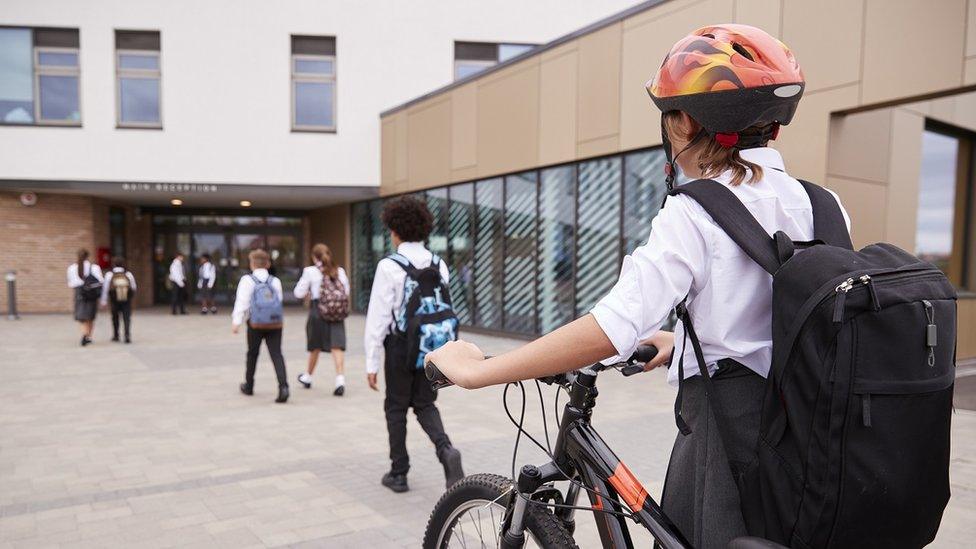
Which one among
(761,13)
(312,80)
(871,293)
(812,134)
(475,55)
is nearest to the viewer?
(871,293)

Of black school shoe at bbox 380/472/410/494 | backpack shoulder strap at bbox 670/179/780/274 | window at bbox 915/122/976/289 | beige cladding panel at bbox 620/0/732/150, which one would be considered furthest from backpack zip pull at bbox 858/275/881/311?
window at bbox 915/122/976/289

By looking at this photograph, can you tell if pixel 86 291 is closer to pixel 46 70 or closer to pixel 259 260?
pixel 259 260

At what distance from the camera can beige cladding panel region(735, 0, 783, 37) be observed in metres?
Answer: 7.56

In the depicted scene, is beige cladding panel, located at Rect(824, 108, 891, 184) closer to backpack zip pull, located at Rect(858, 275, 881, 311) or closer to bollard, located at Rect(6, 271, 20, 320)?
backpack zip pull, located at Rect(858, 275, 881, 311)

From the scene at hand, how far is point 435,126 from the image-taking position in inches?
566

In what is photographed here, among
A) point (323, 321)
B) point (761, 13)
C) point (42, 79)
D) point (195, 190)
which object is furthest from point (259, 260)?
point (42, 79)

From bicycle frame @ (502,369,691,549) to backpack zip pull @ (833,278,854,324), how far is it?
0.73 metres

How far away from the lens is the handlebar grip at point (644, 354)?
1.91 meters

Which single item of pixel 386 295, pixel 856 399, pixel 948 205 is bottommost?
pixel 386 295

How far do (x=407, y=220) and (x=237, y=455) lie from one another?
7.56ft

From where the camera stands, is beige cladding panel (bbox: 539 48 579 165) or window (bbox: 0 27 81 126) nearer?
beige cladding panel (bbox: 539 48 579 165)

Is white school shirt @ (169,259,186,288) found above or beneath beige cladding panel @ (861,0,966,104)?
beneath

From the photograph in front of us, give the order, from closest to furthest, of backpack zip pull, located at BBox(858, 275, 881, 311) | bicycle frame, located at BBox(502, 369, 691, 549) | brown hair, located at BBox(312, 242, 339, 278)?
backpack zip pull, located at BBox(858, 275, 881, 311) → bicycle frame, located at BBox(502, 369, 691, 549) → brown hair, located at BBox(312, 242, 339, 278)

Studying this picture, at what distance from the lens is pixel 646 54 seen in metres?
9.18
